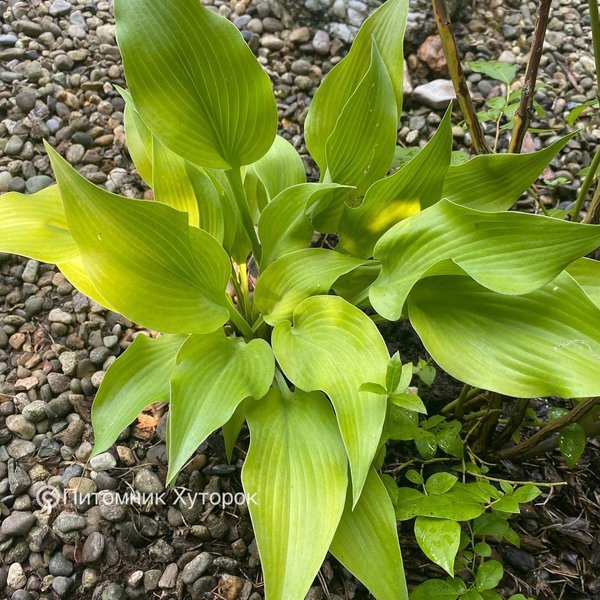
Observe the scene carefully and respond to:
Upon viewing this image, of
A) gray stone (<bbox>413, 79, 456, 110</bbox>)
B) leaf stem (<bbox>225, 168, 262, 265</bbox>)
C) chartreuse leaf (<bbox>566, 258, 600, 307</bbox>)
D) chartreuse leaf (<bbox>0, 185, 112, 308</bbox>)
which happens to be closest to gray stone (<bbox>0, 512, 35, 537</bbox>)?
chartreuse leaf (<bbox>0, 185, 112, 308</bbox>)

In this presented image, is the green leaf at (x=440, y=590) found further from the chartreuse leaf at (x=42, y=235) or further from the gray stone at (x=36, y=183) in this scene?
the gray stone at (x=36, y=183)

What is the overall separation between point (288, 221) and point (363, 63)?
0.36 meters

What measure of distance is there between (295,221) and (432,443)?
1.62ft

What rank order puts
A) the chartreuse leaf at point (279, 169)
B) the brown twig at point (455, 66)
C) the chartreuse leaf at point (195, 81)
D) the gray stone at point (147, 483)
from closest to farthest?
the chartreuse leaf at point (195, 81) → the brown twig at point (455, 66) → the gray stone at point (147, 483) → the chartreuse leaf at point (279, 169)

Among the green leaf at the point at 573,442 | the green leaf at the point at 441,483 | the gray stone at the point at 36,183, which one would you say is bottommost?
the gray stone at the point at 36,183

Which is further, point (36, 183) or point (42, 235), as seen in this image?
point (36, 183)

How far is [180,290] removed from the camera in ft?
3.21

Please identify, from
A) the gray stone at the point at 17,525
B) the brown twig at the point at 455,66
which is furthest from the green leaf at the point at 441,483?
the gray stone at the point at 17,525

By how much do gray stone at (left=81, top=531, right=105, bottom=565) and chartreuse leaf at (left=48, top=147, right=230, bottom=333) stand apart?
0.47 meters

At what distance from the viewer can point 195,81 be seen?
101cm

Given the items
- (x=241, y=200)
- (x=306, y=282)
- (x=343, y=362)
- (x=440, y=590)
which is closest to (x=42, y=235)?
(x=241, y=200)

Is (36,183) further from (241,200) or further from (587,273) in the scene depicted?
(587,273)

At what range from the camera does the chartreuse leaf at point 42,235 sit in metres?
1.09

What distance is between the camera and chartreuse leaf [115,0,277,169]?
0.94m
